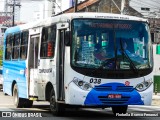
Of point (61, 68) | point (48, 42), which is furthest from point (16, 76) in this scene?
point (61, 68)

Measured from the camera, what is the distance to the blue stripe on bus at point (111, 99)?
12.7 m

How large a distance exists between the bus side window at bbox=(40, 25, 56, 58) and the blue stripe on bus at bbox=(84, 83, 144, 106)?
212 centimetres

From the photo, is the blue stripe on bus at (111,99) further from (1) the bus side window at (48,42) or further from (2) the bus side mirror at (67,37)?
(1) the bus side window at (48,42)

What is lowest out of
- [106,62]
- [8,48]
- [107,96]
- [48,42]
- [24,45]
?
[107,96]

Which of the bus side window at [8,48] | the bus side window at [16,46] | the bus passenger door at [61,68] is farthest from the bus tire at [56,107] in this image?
the bus side window at [8,48]

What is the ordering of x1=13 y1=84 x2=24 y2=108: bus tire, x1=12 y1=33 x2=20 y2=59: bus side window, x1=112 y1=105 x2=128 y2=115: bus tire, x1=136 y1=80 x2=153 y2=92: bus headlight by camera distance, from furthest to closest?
1. x1=12 y1=33 x2=20 y2=59: bus side window
2. x1=13 y1=84 x2=24 y2=108: bus tire
3. x1=112 y1=105 x2=128 y2=115: bus tire
4. x1=136 y1=80 x2=153 y2=92: bus headlight

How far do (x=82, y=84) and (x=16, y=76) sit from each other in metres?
5.61

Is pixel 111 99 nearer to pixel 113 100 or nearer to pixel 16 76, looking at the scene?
pixel 113 100

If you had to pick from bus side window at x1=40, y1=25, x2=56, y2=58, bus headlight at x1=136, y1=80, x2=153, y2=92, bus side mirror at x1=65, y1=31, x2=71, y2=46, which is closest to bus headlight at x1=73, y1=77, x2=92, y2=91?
bus side mirror at x1=65, y1=31, x2=71, y2=46

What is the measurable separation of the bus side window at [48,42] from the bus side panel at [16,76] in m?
2.02

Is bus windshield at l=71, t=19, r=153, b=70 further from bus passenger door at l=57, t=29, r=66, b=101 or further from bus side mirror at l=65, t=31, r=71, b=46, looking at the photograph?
bus passenger door at l=57, t=29, r=66, b=101

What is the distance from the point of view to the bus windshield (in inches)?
508

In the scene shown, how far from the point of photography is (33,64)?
16.0m

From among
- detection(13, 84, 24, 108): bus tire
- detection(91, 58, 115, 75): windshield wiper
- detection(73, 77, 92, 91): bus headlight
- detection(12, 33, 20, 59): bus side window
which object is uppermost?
detection(12, 33, 20, 59): bus side window
